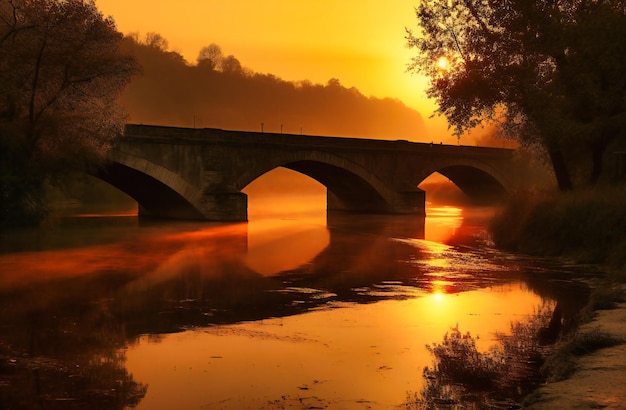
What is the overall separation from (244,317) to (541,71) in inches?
823

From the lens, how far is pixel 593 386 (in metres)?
8.04

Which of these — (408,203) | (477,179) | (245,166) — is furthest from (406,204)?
(477,179)

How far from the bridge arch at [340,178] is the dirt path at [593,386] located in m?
36.6

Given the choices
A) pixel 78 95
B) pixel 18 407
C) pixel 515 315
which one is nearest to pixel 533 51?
pixel 515 315

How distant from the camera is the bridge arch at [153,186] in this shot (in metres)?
39.5

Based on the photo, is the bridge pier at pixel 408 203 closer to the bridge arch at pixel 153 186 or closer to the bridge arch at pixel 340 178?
the bridge arch at pixel 340 178

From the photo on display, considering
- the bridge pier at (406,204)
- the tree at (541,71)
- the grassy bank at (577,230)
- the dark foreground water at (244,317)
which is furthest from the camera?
the bridge pier at (406,204)

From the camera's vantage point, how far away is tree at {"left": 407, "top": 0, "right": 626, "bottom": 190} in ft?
87.0

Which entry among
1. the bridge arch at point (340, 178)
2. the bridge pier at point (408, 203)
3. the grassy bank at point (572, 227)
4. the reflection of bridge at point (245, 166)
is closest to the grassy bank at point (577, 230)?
the grassy bank at point (572, 227)

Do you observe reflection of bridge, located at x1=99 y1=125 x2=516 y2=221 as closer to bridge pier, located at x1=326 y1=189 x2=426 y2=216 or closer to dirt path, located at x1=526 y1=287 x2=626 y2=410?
bridge pier, located at x1=326 y1=189 x2=426 y2=216

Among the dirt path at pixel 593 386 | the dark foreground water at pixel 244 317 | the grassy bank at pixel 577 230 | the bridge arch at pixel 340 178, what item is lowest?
the dark foreground water at pixel 244 317

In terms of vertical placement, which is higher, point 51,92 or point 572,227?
point 51,92

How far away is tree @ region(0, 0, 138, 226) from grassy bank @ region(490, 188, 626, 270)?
733 inches

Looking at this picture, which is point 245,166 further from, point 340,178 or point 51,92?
point 51,92
